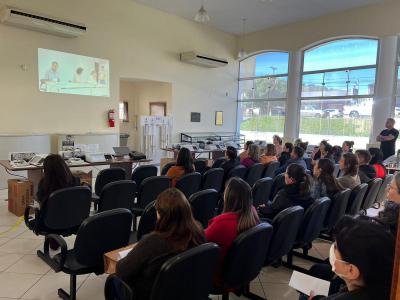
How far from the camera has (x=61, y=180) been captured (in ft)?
9.82

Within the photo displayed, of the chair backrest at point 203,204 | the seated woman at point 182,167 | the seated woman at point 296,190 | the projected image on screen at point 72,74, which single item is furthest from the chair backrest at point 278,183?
the projected image on screen at point 72,74

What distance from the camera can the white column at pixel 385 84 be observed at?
7.76 m

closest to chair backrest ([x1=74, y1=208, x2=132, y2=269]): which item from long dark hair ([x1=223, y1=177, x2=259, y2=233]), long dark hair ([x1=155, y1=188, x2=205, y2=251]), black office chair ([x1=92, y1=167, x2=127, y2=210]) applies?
long dark hair ([x1=155, y1=188, x2=205, y2=251])

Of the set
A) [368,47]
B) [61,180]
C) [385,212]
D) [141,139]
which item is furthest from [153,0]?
[385,212]

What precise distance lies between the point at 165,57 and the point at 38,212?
7.18 meters

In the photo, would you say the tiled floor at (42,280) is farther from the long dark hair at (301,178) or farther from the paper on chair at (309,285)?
the paper on chair at (309,285)

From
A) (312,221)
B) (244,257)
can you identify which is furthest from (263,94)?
(244,257)

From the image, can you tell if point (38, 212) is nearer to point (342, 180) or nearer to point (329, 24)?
point (342, 180)

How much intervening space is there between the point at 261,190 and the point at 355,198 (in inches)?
41.2

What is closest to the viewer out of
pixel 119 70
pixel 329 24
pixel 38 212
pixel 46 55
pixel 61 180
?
pixel 38 212

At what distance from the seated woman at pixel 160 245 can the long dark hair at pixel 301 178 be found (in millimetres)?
1506

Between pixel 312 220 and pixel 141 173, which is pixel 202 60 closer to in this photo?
pixel 141 173

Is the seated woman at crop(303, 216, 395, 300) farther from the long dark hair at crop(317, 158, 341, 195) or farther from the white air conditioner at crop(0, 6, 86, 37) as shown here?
the white air conditioner at crop(0, 6, 86, 37)

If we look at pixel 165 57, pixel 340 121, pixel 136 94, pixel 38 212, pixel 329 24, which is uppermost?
pixel 329 24
